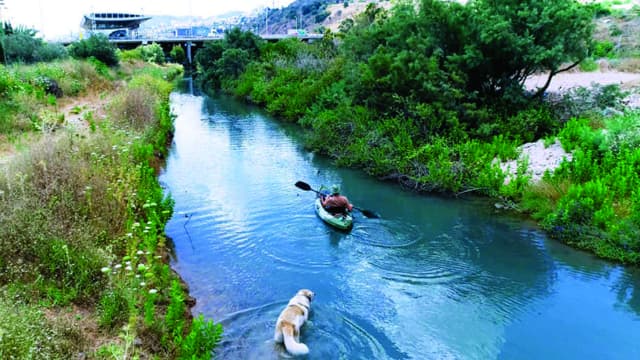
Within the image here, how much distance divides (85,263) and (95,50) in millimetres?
30678

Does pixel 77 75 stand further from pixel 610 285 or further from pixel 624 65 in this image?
pixel 624 65

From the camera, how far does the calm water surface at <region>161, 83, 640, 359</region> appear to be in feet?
23.0

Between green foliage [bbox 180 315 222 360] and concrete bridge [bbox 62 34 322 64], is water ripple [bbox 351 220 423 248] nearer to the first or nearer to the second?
green foliage [bbox 180 315 222 360]

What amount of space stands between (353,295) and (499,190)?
20.5 ft

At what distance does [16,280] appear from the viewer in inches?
241

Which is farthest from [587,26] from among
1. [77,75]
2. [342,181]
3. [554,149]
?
[77,75]

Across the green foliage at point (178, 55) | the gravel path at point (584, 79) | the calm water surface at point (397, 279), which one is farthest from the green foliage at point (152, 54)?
the calm water surface at point (397, 279)

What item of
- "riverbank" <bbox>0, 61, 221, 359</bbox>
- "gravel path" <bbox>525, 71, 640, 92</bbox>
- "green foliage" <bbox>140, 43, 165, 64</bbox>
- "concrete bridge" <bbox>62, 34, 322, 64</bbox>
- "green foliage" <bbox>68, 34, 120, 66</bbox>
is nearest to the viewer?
"riverbank" <bbox>0, 61, 221, 359</bbox>

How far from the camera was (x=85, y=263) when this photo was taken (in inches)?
261

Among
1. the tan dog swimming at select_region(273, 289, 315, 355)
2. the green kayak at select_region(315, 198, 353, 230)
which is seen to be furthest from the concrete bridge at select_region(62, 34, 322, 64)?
the tan dog swimming at select_region(273, 289, 315, 355)

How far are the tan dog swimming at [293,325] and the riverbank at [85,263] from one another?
104 cm

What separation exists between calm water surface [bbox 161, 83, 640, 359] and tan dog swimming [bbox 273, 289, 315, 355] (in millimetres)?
223

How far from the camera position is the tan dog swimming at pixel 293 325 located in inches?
249

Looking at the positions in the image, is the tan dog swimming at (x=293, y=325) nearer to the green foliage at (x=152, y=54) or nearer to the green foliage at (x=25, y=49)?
the green foliage at (x=25, y=49)
